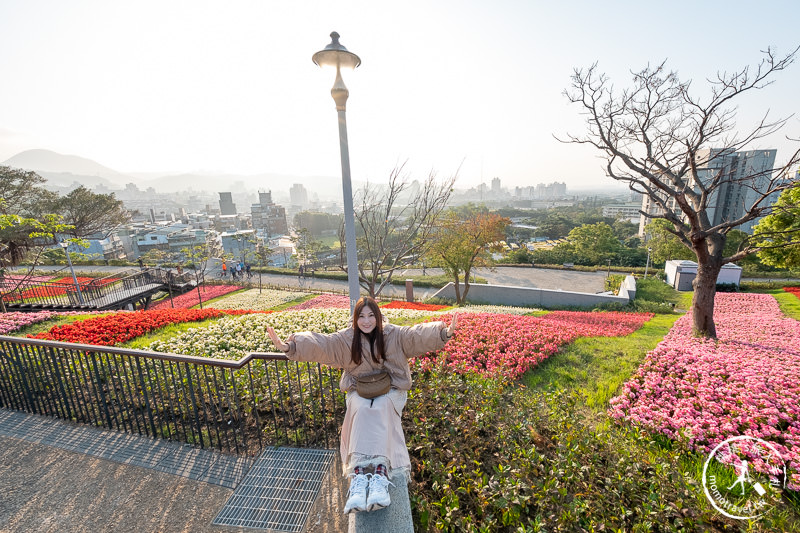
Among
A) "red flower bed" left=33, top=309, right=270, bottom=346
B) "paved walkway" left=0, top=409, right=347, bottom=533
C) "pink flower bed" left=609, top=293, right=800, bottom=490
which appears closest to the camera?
"paved walkway" left=0, top=409, right=347, bottom=533

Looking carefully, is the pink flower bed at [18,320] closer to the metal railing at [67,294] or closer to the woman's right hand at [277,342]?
the metal railing at [67,294]

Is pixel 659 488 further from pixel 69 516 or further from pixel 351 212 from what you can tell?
pixel 69 516

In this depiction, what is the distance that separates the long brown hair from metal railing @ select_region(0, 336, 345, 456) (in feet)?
2.89

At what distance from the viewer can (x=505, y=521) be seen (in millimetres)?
2695

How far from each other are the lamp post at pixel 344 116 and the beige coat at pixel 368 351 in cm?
105

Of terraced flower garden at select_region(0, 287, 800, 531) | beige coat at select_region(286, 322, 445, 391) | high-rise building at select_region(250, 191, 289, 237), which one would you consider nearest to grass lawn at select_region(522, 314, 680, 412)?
terraced flower garden at select_region(0, 287, 800, 531)

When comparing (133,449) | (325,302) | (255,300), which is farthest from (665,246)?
(133,449)

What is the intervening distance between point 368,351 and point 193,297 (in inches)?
921

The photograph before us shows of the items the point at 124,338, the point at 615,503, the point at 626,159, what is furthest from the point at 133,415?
the point at 626,159

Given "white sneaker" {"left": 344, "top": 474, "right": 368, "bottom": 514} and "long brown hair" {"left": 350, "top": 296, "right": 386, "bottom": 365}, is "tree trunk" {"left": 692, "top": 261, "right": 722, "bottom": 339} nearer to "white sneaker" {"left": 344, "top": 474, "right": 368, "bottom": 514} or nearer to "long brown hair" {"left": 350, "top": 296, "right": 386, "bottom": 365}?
"long brown hair" {"left": 350, "top": 296, "right": 386, "bottom": 365}

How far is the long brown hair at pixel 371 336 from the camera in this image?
3277 mm

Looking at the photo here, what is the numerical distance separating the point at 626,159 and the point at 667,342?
14.5 feet

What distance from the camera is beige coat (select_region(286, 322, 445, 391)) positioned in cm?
320

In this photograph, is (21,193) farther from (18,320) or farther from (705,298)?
(705,298)
